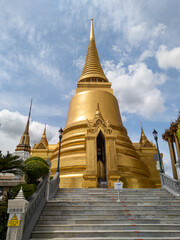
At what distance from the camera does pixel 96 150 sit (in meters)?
13.1

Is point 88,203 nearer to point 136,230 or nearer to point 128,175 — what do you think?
point 136,230

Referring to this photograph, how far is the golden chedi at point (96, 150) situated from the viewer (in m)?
12.3

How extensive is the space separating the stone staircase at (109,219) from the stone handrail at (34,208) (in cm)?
21

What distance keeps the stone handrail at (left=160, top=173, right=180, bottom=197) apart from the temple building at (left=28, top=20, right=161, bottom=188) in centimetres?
313

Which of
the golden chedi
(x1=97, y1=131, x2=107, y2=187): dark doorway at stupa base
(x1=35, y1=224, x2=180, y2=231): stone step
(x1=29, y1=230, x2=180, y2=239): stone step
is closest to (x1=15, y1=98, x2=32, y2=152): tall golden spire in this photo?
the golden chedi

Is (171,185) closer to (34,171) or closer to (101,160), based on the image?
(101,160)

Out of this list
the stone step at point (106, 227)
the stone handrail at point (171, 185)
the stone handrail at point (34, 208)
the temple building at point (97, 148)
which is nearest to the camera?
the stone handrail at point (34, 208)

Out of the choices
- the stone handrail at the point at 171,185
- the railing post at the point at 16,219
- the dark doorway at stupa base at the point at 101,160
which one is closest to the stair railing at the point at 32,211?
the railing post at the point at 16,219

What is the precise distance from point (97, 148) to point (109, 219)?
9643 mm

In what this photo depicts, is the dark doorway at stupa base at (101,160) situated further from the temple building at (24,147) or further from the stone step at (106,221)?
the temple building at (24,147)

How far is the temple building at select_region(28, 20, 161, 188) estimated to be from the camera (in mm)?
12399

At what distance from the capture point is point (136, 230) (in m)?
5.34

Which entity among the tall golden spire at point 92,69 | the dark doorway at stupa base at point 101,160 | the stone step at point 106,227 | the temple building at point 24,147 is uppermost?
the tall golden spire at point 92,69

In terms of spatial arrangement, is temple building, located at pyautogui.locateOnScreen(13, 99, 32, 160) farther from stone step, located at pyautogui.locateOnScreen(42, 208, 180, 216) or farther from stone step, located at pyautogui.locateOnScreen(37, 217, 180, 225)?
stone step, located at pyautogui.locateOnScreen(37, 217, 180, 225)
